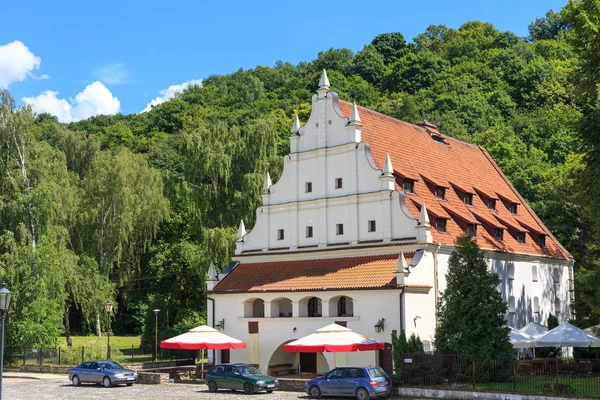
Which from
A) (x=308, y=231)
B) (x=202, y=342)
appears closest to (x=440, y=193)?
(x=308, y=231)

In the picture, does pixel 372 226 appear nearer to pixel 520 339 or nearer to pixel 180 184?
pixel 520 339

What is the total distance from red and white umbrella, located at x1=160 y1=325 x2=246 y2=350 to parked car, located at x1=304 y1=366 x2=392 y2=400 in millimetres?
6751

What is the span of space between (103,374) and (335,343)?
11.2m

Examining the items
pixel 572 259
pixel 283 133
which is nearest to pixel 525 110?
pixel 283 133

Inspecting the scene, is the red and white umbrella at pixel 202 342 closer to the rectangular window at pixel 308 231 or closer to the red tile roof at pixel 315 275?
the red tile roof at pixel 315 275

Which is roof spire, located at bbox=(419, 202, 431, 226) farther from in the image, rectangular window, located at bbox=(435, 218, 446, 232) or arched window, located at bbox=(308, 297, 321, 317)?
arched window, located at bbox=(308, 297, 321, 317)

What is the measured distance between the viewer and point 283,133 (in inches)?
2872

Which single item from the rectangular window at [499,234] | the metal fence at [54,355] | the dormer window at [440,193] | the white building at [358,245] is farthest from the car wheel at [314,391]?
the metal fence at [54,355]

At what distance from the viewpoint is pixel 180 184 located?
2160 inches

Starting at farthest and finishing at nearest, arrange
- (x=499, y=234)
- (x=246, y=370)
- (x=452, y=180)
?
(x=452, y=180)
(x=499, y=234)
(x=246, y=370)

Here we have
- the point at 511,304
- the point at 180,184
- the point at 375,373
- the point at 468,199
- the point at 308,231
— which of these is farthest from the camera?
the point at 180,184

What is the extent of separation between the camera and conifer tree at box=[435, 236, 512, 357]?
2812 centimetres

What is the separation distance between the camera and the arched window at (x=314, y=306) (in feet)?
121

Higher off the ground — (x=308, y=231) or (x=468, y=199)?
(x=468, y=199)
